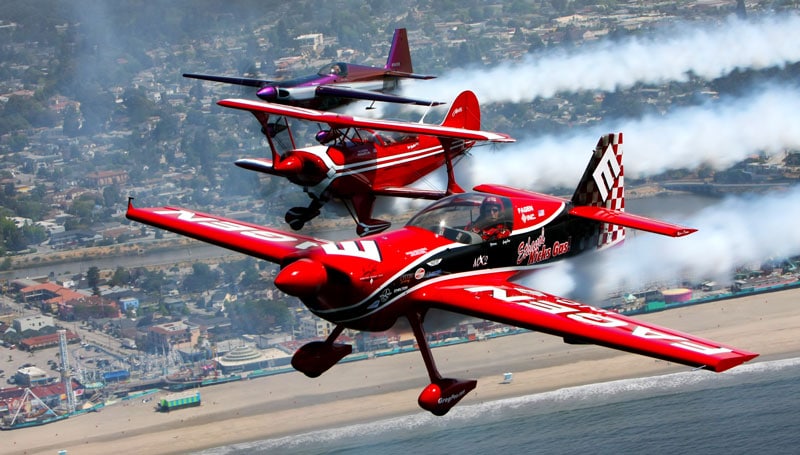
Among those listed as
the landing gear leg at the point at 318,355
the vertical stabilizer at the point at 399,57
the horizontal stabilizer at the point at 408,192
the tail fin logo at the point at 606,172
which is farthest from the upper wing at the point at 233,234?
the vertical stabilizer at the point at 399,57

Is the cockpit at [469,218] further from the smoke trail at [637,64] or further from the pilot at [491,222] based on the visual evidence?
the smoke trail at [637,64]

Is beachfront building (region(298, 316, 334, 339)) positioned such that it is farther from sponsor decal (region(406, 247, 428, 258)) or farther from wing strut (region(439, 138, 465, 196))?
sponsor decal (region(406, 247, 428, 258))

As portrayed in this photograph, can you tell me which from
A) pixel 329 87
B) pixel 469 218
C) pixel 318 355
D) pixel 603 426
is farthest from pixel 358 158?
pixel 603 426

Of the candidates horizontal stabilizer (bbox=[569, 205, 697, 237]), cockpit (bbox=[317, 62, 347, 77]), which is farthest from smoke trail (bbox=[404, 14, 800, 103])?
horizontal stabilizer (bbox=[569, 205, 697, 237])

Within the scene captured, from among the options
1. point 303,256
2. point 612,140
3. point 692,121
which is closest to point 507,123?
point 692,121

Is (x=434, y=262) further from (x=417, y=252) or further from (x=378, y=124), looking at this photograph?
(x=378, y=124)

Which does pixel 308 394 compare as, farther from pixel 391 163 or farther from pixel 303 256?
pixel 303 256

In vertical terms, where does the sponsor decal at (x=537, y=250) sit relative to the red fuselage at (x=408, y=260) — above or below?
below
